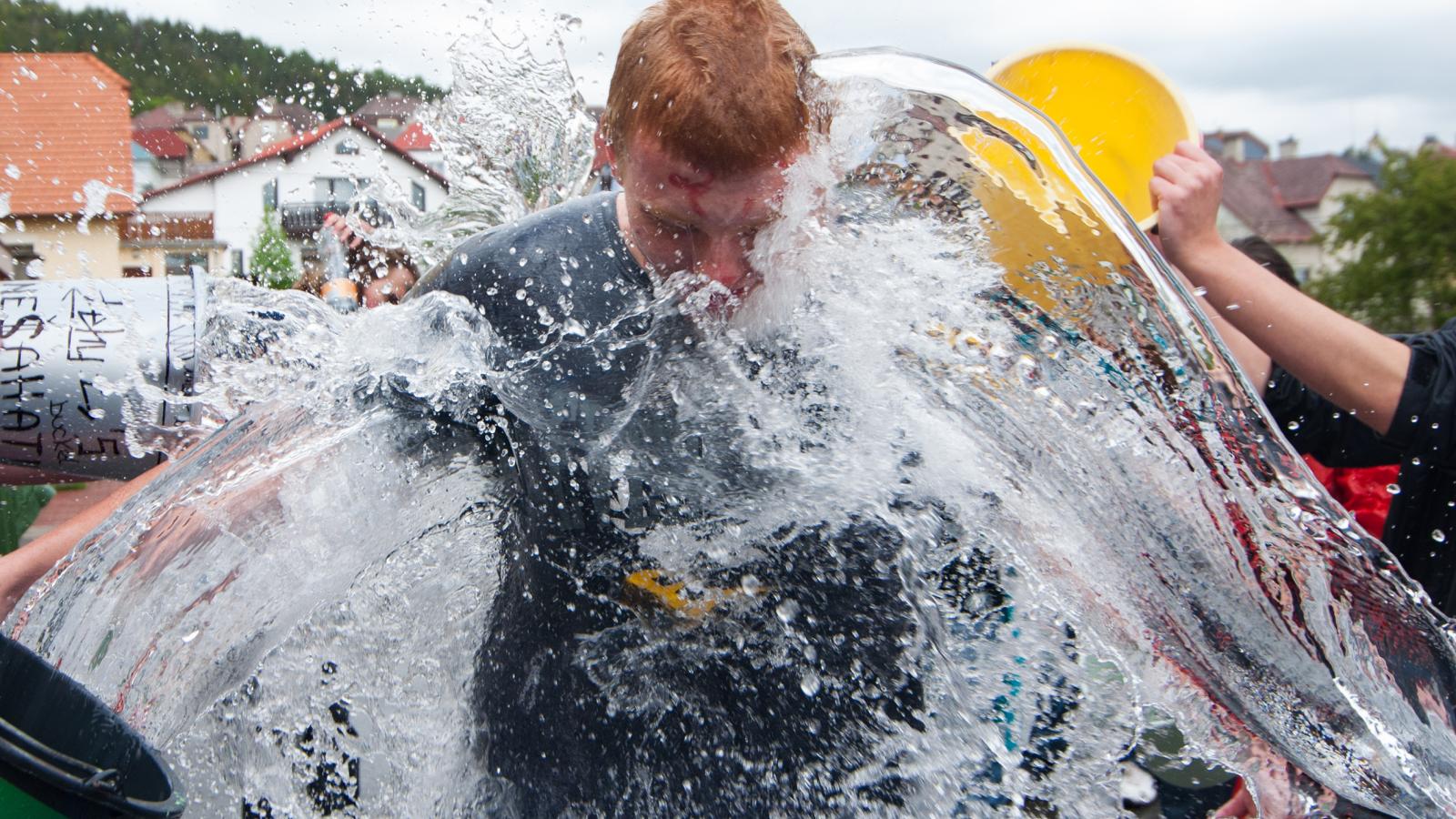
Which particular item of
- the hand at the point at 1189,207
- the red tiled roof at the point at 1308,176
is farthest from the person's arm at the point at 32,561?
the red tiled roof at the point at 1308,176

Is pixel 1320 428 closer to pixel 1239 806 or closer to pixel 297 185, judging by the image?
pixel 1239 806

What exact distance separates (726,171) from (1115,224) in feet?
1.67

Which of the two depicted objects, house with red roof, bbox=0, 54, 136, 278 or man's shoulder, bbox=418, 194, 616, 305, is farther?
house with red roof, bbox=0, 54, 136, 278

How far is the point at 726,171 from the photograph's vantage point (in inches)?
54.9

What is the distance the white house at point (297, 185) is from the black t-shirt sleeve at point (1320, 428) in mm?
1940

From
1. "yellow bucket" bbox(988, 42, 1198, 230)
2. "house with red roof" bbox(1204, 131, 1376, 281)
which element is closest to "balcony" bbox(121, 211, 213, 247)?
"yellow bucket" bbox(988, 42, 1198, 230)

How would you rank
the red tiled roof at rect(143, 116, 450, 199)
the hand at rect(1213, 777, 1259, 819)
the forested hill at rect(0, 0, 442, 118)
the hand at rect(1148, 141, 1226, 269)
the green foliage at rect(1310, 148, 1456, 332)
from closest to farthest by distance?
the hand at rect(1213, 777, 1259, 819)
the hand at rect(1148, 141, 1226, 269)
the forested hill at rect(0, 0, 442, 118)
the red tiled roof at rect(143, 116, 450, 199)
the green foliage at rect(1310, 148, 1456, 332)

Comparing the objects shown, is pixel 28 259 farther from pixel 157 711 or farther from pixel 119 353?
pixel 157 711

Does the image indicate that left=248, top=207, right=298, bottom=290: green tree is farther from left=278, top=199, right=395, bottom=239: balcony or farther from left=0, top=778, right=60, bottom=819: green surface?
left=0, top=778, right=60, bottom=819: green surface

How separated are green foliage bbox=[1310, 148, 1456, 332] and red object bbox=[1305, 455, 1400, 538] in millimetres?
16281

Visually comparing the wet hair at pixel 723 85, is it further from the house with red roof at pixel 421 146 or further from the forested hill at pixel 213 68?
the house with red roof at pixel 421 146

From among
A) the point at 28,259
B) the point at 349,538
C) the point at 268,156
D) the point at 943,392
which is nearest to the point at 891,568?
the point at 943,392

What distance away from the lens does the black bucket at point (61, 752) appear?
1051 mm

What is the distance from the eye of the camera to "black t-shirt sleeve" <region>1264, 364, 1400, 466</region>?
82.0 inches
